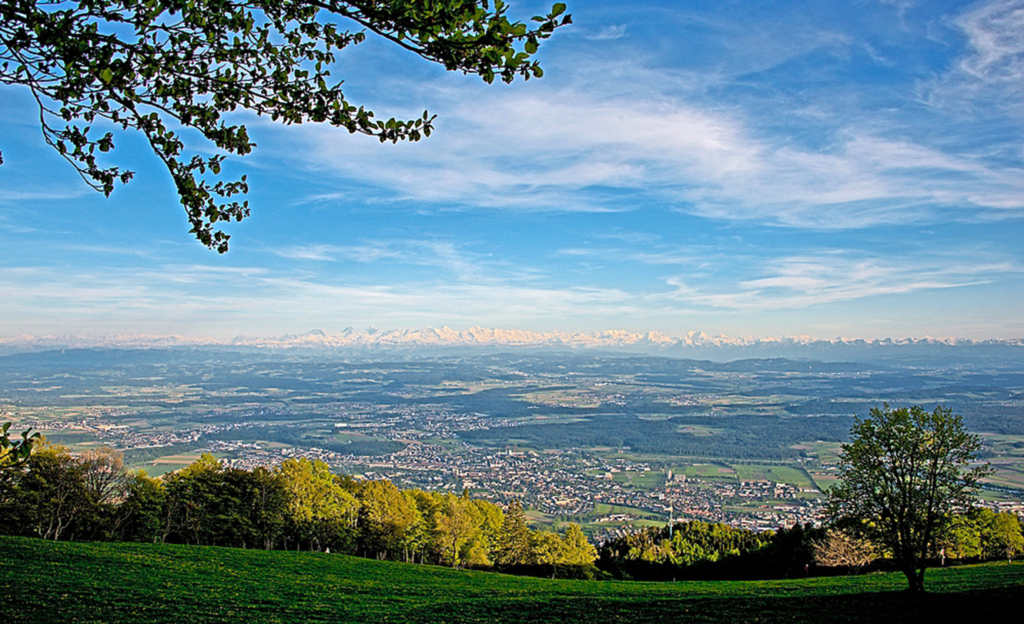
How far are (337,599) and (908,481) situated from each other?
16.7 metres

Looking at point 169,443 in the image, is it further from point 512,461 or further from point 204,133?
point 204,133

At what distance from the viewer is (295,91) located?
5000 mm

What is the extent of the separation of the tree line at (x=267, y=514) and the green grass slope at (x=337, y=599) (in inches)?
320

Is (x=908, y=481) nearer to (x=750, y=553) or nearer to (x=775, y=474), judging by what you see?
(x=750, y=553)

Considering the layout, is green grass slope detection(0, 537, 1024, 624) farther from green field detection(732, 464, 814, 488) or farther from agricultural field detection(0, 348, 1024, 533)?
green field detection(732, 464, 814, 488)

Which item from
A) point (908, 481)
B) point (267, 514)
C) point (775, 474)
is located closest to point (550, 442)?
point (775, 474)

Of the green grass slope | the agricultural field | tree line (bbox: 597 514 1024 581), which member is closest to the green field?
the agricultural field

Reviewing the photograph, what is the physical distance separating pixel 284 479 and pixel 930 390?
236710 millimetres

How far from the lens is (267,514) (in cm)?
3125

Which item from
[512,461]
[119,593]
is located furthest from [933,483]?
[512,461]

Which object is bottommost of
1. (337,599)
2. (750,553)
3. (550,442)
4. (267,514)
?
(550,442)

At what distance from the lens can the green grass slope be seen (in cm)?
1158

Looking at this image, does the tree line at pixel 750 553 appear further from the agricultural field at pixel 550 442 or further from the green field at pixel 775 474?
the green field at pixel 775 474

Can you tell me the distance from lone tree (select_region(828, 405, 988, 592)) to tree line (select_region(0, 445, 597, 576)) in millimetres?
22583
